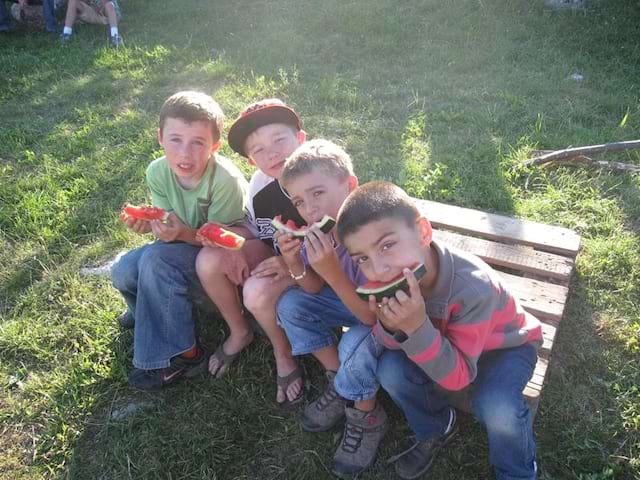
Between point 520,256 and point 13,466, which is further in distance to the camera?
point 520,256

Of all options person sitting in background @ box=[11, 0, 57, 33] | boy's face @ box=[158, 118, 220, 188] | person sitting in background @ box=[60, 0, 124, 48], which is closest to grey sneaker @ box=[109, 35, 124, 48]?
person sitting in background @ box=[60, 0, 124, 48]

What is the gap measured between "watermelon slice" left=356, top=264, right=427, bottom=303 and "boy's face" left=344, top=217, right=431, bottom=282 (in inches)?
1.6

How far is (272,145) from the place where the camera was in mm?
2828

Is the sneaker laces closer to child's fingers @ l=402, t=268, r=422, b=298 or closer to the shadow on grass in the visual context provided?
the shadow on grass

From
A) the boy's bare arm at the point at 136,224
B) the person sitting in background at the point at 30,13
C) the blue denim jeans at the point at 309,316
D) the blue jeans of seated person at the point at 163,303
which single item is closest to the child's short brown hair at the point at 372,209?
the blue denim jeans at the point at 309,316

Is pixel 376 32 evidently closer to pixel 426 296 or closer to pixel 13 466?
pixel 426 296

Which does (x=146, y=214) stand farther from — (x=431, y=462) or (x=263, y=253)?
(x=431, y=462)

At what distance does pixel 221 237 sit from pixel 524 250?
189cm

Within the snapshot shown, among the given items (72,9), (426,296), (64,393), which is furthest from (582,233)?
(72,9)

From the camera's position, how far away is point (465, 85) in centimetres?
605

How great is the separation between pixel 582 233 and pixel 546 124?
1.70 metres

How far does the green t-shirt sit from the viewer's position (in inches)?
118

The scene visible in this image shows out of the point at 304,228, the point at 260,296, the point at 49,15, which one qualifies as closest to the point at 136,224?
the point at 260,296

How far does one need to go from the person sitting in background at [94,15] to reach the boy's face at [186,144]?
21.0 feet
